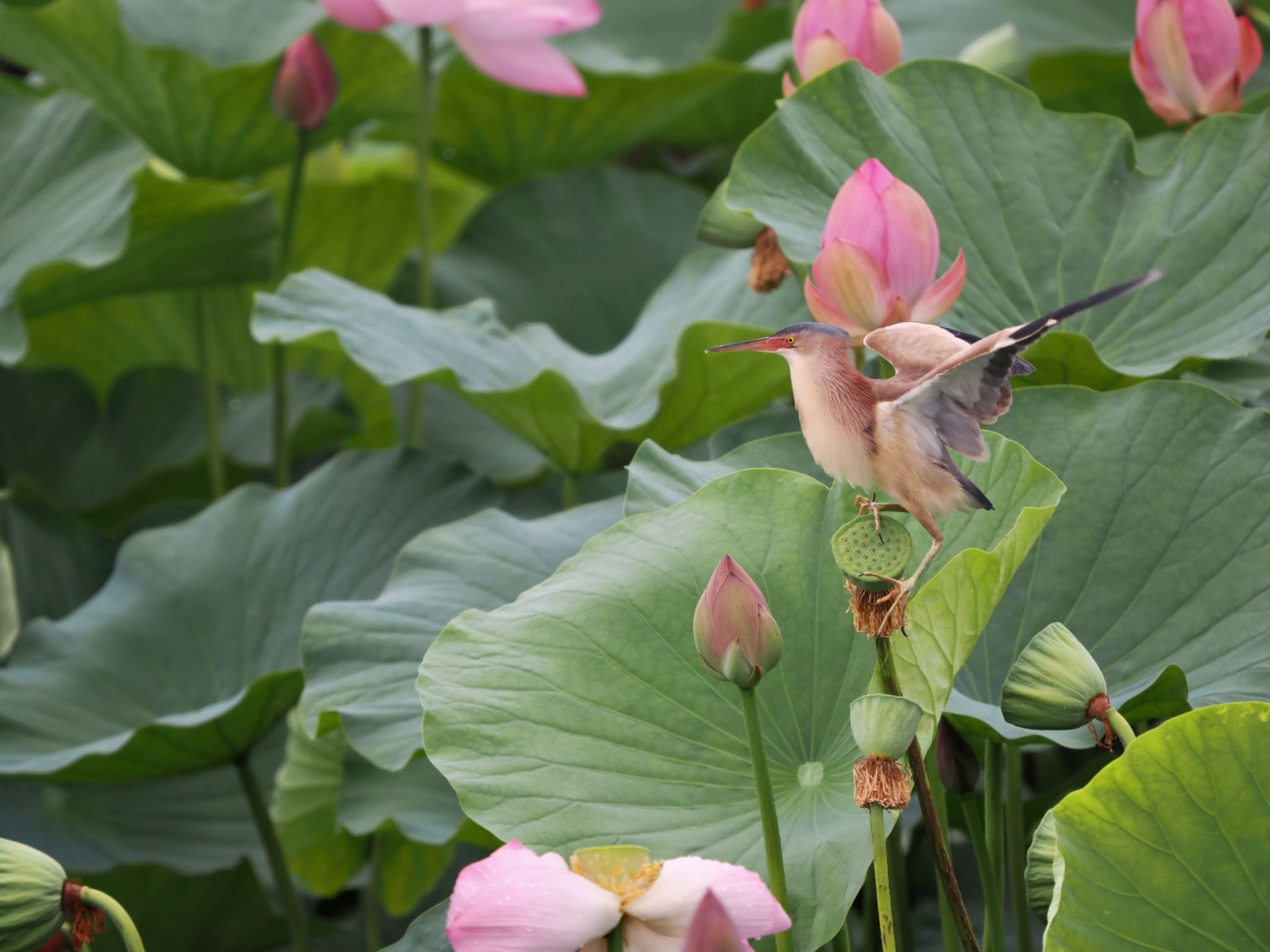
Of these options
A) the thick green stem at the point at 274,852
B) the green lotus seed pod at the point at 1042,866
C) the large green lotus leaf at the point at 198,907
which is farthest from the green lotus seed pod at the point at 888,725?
the large green lotus leaf at the point at 198,907

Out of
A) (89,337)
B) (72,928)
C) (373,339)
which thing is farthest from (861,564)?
(89,337)

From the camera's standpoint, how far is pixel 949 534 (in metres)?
0.56

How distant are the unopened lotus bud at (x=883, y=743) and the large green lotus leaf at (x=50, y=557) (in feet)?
3.08

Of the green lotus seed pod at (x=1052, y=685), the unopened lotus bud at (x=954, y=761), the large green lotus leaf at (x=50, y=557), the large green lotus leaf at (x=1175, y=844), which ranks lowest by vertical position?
the large green lotus leaf at (x=50, y=557)

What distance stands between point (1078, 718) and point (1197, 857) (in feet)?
0.19

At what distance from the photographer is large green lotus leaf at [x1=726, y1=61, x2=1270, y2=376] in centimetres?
75

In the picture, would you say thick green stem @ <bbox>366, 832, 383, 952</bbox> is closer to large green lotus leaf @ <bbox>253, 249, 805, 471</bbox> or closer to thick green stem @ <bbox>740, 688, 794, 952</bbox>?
large green lotus leaf @ <bbox>253, 249, 805, 471</bbox>

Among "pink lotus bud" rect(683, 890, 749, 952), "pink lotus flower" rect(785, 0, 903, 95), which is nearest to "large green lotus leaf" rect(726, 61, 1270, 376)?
"pink lotus flower" rect(785, 0, 903, 95)

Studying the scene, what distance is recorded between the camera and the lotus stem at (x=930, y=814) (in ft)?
1.35

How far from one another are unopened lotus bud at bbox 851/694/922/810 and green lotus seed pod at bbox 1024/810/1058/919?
0.32 ft

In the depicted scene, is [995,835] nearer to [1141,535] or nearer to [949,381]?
[1141,535]

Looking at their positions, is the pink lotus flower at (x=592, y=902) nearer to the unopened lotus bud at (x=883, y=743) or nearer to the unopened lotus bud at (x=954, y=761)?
the unopened lotus bud at (x=883, y=743)

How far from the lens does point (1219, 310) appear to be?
0.74 m

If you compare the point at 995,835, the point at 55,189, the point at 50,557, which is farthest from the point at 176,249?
the point at 995,835
